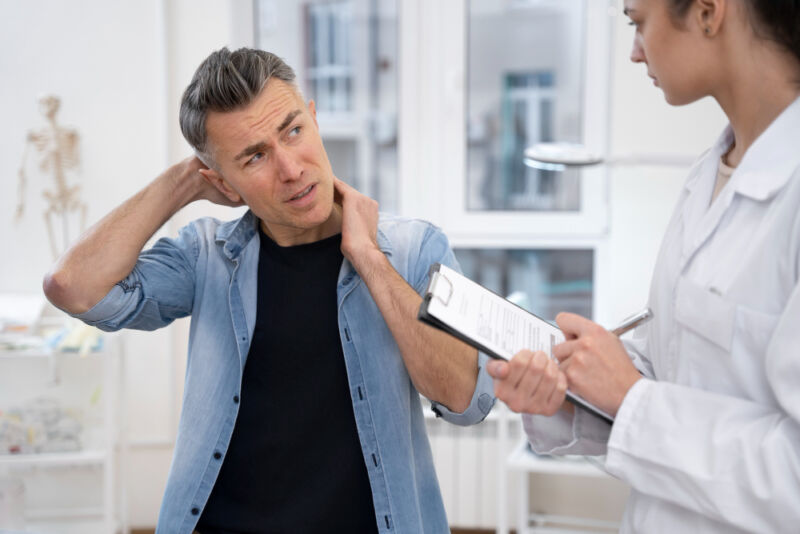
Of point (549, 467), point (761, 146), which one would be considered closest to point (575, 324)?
point (761, 146)

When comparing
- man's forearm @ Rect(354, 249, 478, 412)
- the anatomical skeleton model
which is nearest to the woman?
man's forearm @ Rect(354, 249, 478, 412)

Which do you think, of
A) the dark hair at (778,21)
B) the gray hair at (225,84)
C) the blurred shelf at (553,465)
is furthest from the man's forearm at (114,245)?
the blurred shelf at (553,465)

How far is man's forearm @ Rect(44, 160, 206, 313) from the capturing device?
1382 millimetres

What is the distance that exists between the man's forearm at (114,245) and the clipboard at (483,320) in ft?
2.23

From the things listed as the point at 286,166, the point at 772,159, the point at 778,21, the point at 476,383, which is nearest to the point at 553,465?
the point at 476,383

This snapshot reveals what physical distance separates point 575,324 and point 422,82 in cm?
233

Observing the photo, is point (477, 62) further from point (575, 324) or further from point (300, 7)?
point (575, 324)

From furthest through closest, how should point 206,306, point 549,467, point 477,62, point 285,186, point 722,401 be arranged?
1. point 477,62
2. point 549,467
3. point 206,306
4. point 285,186
5. point 722,401

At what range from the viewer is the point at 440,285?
931mm

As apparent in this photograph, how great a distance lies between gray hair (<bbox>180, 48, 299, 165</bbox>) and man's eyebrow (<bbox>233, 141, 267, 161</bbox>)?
7cm

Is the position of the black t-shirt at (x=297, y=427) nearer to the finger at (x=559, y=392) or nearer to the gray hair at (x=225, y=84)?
the gray hair at (x=225, y=84)

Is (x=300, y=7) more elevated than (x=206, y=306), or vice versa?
(x=300, y=7)

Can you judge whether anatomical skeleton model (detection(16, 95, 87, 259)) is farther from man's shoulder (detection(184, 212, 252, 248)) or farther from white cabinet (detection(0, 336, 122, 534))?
man's shoulder (detection(184, 212, 252, 248))

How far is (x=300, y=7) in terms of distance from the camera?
323 cm
